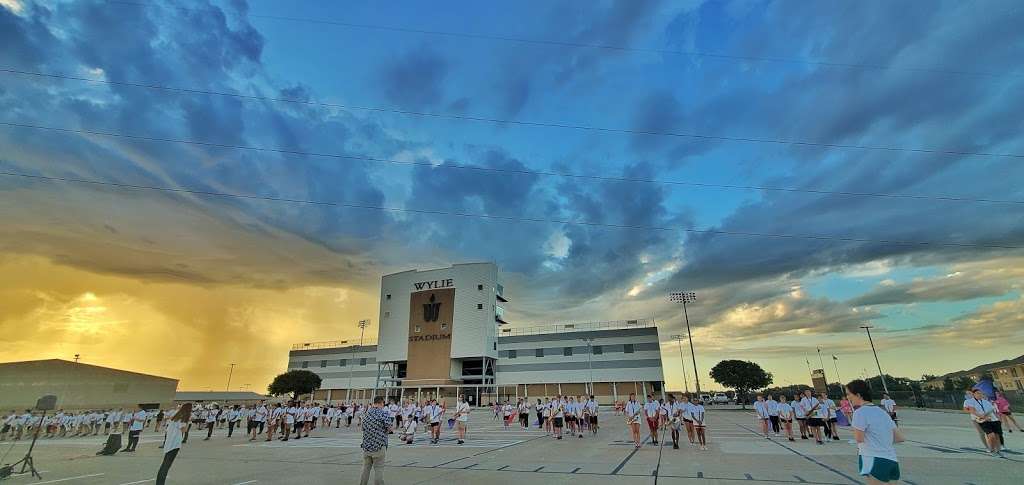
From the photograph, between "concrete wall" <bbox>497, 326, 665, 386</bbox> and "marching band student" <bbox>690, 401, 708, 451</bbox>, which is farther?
"concrete wall" <bbox>497, 326, 665, 386</bbox>

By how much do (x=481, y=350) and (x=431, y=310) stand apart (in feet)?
36.7

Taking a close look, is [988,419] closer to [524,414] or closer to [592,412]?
[592,412]

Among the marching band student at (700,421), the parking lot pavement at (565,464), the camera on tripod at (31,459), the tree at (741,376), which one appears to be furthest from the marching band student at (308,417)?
the tree at (741,376)

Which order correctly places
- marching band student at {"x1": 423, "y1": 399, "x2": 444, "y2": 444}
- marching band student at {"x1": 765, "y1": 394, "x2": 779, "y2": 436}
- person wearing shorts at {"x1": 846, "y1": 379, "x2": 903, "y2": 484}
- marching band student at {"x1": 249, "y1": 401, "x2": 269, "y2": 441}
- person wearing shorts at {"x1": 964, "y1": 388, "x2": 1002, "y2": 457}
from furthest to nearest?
marching band student at {"x1": 249, "y1": 401, "x2": 269, "y2": 441}, marching band student at {"x1": 423, "y1": 399, "x2": 444, "y2": 444}, marching band student at {"x1": 765, "y1": 394, "x2": 779, "y2": 436}, person wearing shorts at {"x1": 964, "y1": 388, "x2": 1002, "y2": 457}, person wearing shorts at {"x1": 846, "y1": 379, "x2": 903, "y2": 484}

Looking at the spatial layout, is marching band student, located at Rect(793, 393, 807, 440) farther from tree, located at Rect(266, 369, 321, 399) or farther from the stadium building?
tree, located at Rect(266, 369, 321, 399)

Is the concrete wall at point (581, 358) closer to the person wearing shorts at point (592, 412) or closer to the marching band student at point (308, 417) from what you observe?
the person wearing shorts at point (592, 412)

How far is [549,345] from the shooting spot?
241ft

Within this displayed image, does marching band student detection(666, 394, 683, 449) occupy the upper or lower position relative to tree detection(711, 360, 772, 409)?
lower

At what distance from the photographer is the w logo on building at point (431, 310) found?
232 feet

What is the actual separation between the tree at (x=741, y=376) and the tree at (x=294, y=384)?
66940 mm

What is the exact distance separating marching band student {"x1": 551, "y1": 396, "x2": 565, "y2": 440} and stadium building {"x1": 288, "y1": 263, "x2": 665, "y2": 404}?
4850 cm

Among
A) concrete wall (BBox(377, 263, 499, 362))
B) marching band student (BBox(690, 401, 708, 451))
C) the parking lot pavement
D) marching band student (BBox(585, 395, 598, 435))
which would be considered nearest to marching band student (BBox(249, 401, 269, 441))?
the parking lot pavement

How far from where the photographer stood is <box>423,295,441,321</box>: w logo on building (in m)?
70.8

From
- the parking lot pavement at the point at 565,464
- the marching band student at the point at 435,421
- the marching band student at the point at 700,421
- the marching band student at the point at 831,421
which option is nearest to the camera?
the parking lot pavement at the point at 565,464
